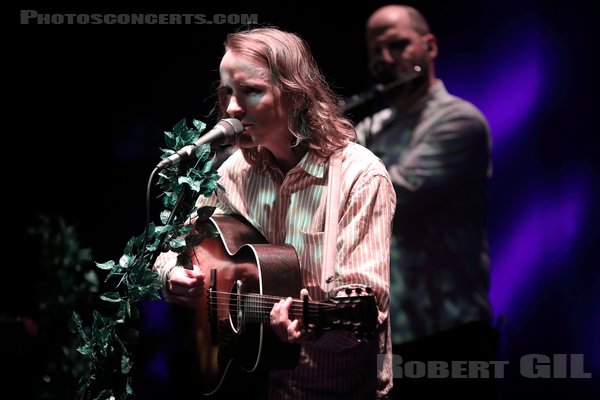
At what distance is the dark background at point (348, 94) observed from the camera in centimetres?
352

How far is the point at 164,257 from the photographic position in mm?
2684

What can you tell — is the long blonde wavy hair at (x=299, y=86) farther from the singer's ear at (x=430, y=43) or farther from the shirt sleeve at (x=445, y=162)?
the singer's ear at (x=430, y=43)

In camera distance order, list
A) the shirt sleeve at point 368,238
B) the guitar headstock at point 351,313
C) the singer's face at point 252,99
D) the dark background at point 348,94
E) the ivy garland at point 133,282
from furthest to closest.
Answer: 1. the dark background at point 348,94
2. the singer's face at point 252,99
3. the ivy garland at point 133,282
4. the shirt sleeve at point 368,238
5. the guitar headstock at point 351,313

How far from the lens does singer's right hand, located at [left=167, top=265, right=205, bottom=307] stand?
2469mm

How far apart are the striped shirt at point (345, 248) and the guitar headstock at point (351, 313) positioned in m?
0.06

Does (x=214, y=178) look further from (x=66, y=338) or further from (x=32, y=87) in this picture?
(x=32, y=87)

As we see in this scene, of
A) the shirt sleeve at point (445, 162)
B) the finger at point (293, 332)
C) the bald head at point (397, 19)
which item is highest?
the bald head at point (397, 19)

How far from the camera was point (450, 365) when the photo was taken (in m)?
3.58

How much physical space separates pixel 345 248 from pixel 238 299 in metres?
0.40

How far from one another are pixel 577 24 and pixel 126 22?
6.80ft

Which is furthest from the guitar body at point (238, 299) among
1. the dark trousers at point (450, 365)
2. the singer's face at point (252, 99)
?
the dark trousers at point (450, 365)

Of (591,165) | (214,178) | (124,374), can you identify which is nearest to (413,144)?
(591,165)

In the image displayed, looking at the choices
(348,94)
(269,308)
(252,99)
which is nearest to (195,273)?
(269,308)

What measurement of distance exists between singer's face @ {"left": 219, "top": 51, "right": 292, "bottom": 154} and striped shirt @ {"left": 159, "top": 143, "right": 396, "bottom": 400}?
154 millimetres
